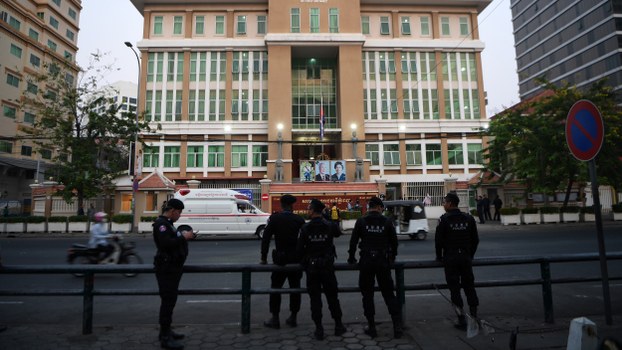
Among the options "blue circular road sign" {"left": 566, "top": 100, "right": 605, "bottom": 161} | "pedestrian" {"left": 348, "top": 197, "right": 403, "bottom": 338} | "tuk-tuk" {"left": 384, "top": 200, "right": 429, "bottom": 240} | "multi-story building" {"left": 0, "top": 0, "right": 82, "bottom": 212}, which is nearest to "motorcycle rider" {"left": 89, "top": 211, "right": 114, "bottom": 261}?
"pedestrian" {"left": 348, "top": 197, "right": 403, "bottom": 338}

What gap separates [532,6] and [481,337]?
7915 centimetres

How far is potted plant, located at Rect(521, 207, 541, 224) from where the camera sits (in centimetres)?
2181

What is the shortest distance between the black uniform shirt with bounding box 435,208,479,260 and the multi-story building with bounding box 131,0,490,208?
90.0ft

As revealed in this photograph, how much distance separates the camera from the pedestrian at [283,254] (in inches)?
174

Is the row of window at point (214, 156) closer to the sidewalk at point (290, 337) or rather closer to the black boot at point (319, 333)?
the sidewalk at point (290, 337)

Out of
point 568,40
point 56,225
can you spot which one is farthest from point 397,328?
point 568,40

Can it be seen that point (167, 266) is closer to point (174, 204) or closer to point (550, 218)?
point (174, 204)

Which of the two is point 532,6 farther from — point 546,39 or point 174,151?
point 174,151

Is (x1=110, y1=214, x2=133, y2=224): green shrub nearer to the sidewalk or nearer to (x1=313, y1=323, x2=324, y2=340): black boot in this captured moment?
the sidewalk

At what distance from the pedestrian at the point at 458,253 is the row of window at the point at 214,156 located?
29973 millimetres

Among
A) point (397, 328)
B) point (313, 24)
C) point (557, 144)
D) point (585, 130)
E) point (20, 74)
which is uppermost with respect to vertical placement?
point (313, 24)

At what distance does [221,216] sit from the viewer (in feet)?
57.6

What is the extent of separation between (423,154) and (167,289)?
33.1m

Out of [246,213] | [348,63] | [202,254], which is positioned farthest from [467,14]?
[202,254]
